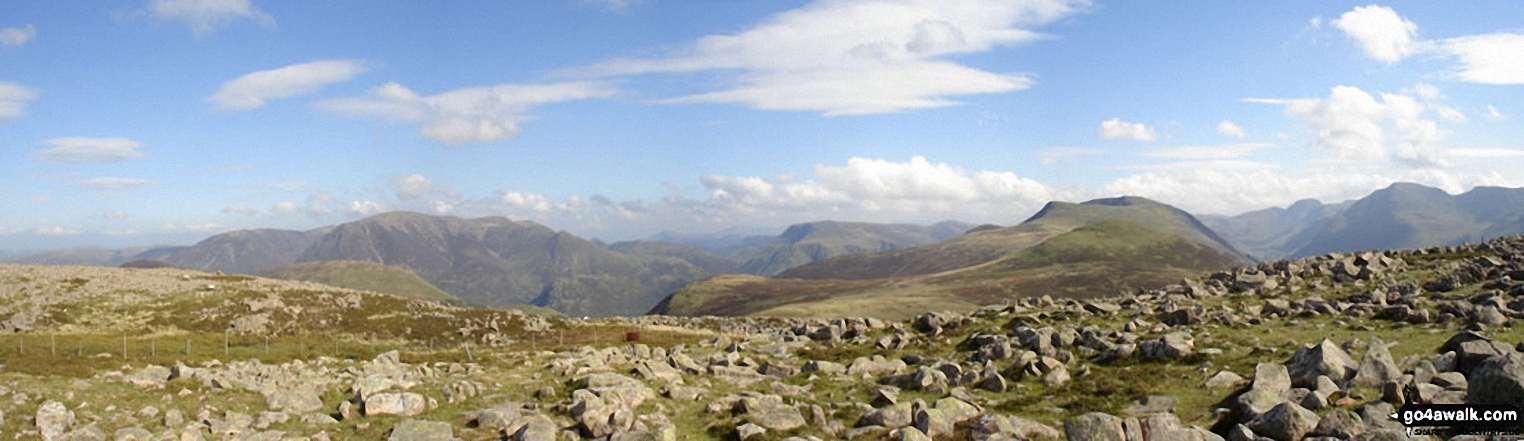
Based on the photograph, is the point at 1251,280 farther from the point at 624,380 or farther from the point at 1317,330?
the point at 624,380

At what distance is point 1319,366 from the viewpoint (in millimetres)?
23469

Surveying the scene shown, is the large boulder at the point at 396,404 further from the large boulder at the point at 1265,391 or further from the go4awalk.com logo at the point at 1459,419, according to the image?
the go4awalk.com logo at the point at 1459,419

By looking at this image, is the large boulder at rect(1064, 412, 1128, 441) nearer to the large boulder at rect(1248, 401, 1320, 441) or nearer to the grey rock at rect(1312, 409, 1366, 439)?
the large boulder at rect(1248, 401, 1320, 441)

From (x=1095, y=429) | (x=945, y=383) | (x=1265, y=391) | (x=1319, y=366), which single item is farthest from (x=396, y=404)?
(x=1319, y=366)

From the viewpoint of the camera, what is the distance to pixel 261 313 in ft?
268

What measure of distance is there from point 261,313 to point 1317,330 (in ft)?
310

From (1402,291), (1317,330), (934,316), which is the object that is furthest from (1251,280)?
(934,316)

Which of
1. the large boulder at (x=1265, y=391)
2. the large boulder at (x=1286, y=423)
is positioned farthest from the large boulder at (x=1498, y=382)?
the large boulder at (x=1265, y=391)

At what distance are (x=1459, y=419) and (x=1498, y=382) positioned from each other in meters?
1.26

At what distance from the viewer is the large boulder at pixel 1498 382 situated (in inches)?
696

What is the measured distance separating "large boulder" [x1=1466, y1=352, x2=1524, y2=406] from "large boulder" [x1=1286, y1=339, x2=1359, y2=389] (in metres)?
3.99

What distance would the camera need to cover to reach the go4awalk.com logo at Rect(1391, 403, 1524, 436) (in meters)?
17.3

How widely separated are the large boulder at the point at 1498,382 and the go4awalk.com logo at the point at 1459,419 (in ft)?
0.61

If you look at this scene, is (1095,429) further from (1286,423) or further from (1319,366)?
(1319,366)
